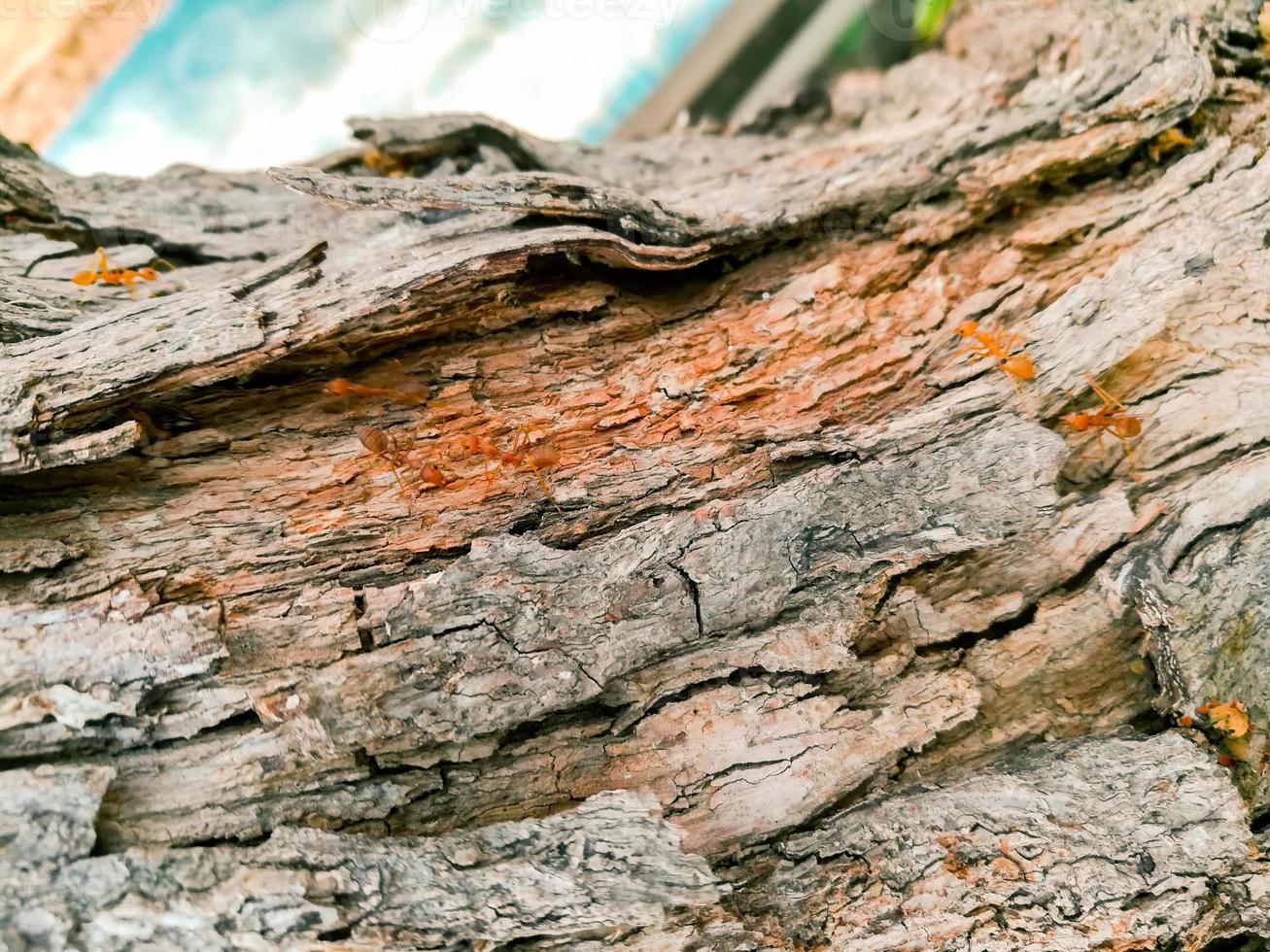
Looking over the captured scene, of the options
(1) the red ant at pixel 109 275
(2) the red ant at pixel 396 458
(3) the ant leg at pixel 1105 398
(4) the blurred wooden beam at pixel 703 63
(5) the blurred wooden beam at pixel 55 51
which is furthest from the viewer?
(4) the blurred wooden beam at pixel 703 63

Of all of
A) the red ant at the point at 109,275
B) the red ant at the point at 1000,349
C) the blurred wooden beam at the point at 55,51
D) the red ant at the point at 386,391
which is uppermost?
the blurred wooden beam at the point at 55,51

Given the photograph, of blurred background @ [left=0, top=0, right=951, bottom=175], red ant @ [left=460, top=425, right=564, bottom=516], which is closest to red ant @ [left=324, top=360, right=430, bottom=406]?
red ant @ [left=460, top=425, right=564, bottom=516]

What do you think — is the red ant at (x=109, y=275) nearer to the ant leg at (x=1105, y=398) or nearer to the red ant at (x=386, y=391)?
the red ant at (x=386, y=391)

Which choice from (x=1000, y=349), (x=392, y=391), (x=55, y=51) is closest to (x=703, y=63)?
(x=1000, y=349)

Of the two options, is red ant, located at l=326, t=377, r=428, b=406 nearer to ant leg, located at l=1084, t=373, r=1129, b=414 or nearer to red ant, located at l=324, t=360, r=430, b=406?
red ant, located at l=324, t=360, r=430, b=406

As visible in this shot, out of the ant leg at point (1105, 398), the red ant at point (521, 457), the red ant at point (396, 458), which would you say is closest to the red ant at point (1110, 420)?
the ant leg at point (1105, 398)

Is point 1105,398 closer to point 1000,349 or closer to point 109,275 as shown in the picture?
point 1000,349
